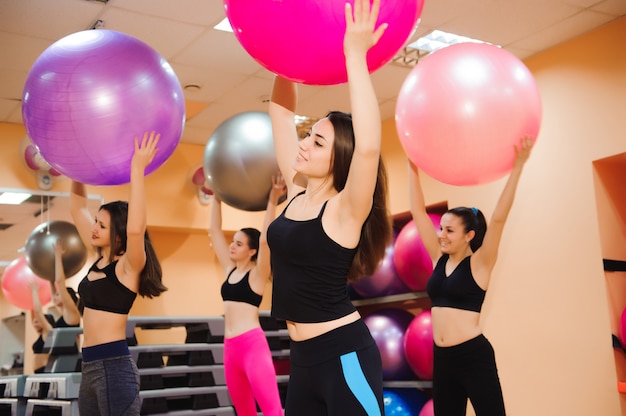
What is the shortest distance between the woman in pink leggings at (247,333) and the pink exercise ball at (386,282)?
4.78 feet

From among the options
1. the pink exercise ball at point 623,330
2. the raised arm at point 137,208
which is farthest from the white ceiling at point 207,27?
the pink exercise ball at point 623,330

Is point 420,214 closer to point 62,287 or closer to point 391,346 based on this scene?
point 391,346

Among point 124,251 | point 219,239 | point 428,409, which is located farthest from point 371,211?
point 428,409

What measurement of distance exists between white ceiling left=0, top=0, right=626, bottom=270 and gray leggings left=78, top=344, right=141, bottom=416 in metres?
2.04

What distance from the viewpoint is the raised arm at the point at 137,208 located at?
2371 millimetres

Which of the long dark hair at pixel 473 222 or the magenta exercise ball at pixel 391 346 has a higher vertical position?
the long dark hair at pixel 473 222

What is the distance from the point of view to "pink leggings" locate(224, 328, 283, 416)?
3.36m

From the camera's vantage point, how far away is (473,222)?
10.6 ft

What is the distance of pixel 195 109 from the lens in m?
5.33

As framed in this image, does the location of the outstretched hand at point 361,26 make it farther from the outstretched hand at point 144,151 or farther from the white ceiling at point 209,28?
the white ceiling at point 209,28

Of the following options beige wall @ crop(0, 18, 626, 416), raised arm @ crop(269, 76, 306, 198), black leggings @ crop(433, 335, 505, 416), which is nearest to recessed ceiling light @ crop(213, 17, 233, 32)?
raised arm @ crop(269, 76, 306, 198)

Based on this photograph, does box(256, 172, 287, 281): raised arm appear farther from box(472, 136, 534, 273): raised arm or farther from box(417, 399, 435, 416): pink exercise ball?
box(417, 399, 435, 416): pink exercise ball

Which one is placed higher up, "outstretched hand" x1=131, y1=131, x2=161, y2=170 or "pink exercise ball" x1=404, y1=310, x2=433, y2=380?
"outstretched hand" x1=131, y1=131, x2=161, y2=170

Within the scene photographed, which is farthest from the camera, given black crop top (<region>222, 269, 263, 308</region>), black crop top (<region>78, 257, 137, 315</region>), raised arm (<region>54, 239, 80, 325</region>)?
raised arm (<region>54, 239, 80, 325</region>)
